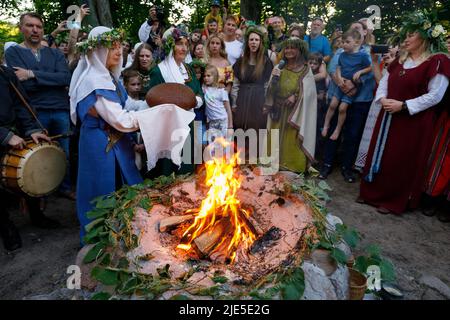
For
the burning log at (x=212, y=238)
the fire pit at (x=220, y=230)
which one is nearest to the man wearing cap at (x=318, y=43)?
the fire pit at (x=220, y=230)

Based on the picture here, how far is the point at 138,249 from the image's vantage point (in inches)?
93.8

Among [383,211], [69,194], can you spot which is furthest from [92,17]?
[383,211]

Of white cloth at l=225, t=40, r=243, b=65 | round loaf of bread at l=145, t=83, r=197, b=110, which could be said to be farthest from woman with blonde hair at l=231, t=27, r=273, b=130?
round loaf of bread at l=145, t=83, r=197, b=110

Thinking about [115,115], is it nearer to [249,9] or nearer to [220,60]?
[220,60]

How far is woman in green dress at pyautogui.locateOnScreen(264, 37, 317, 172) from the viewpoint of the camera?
5.58 m

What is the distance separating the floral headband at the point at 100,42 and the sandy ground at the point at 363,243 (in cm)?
233

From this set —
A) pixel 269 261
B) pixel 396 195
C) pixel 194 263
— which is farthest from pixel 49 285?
pixel 396 195

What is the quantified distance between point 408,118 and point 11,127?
524 cm

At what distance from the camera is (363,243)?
4.06 m

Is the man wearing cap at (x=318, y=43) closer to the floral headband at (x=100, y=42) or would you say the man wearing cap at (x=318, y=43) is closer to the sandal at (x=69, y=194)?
the floral headband at (x=100, y=42)

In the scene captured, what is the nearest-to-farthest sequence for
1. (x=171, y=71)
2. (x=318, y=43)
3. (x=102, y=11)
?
(x=171, y=71)
(x=318, y=43)
(x=102, y=11)

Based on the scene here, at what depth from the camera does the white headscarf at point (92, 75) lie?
3.22 meters

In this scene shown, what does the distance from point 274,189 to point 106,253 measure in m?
1.66

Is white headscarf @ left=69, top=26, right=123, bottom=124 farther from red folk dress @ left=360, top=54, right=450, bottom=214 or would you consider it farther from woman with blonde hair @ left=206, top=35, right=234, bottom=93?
red folk dress @ left=360, top=54, right=450, bottom=214
